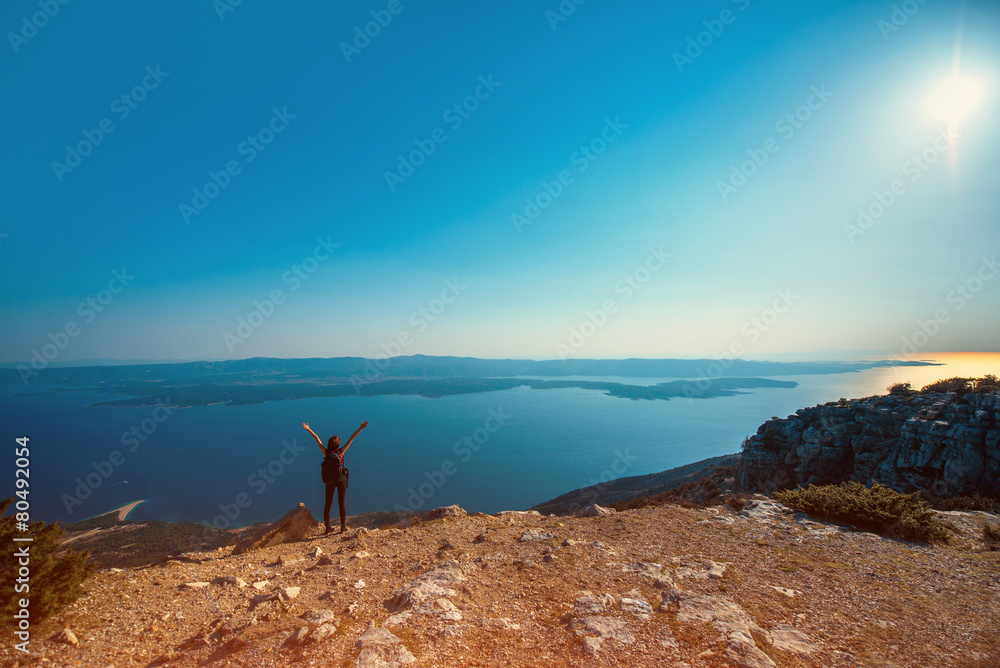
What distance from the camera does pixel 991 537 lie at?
7.60 m

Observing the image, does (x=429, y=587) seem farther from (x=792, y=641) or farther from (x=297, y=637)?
(x=792, y=641)

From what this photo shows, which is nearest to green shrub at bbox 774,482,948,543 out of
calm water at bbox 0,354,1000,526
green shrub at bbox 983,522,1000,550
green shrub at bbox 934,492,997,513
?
green shrub at bbox 983,522,1000,550

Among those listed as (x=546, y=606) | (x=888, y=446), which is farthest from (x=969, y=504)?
(x=546, y=606)

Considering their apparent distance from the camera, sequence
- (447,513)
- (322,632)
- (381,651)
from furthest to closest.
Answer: (447,513) < (322,632) < (381,651)

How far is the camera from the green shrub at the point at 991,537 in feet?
24.2

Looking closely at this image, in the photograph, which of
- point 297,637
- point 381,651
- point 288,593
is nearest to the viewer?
point 381,651

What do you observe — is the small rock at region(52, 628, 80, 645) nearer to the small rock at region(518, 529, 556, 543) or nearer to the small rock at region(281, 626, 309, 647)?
the small rock at region(281, 626, 309, 647)

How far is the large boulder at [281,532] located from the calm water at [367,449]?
3605 centimetres

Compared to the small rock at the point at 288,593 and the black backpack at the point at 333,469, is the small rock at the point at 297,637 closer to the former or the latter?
the small rock at the point at 288,593

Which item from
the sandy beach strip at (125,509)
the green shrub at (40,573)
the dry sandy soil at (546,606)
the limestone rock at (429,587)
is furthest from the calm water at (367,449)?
the green shrub at (40,573)

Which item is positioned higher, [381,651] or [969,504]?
[381,651]

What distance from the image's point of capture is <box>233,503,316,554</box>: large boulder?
716 cm

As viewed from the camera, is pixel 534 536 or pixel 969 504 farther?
pixel 969 504

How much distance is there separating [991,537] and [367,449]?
88.0m
